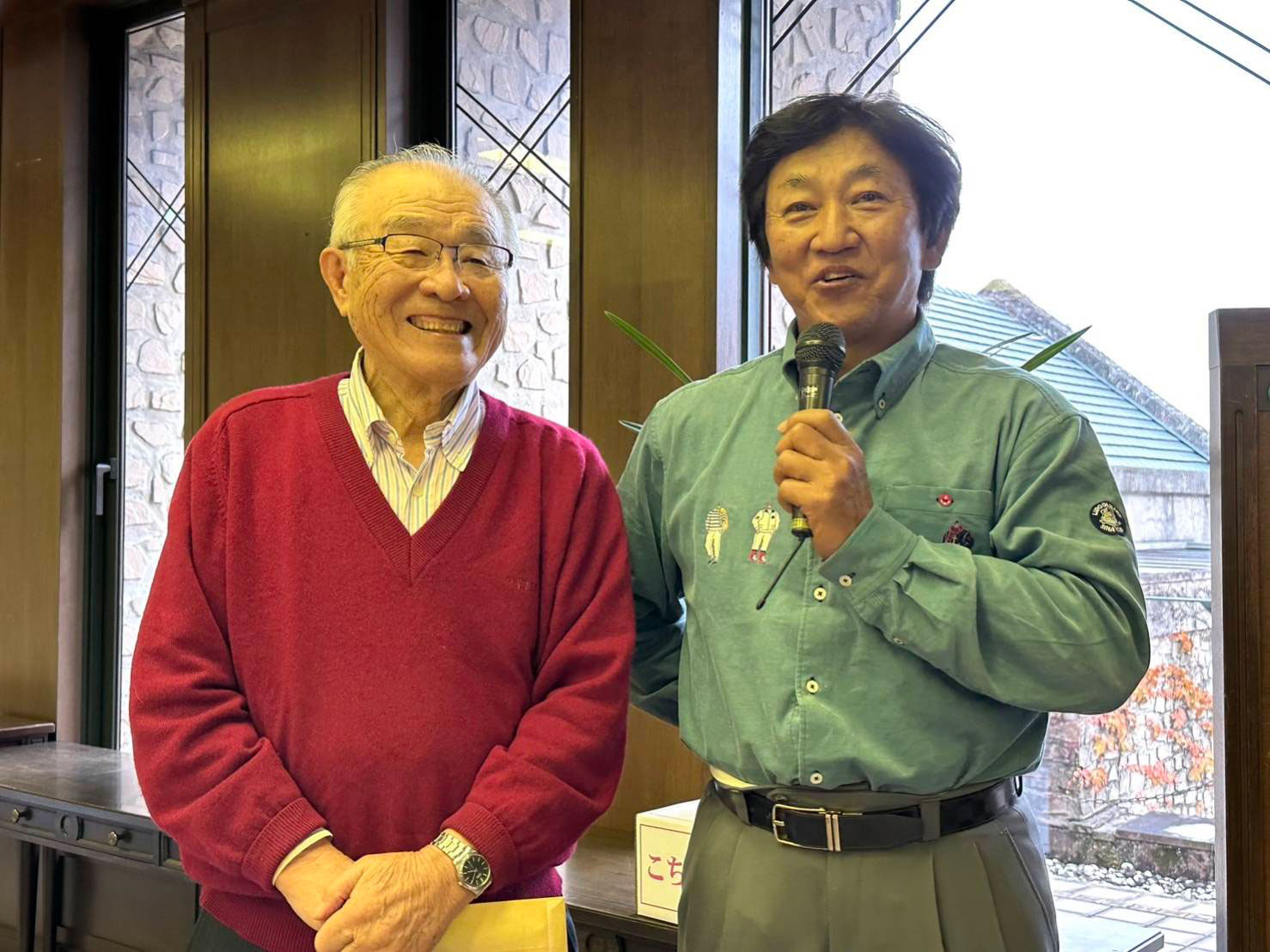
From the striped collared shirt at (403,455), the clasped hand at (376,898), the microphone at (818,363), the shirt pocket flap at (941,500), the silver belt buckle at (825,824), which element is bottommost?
the clasped hand at (376,898)

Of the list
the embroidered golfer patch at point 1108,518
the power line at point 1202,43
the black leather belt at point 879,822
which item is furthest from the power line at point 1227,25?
the black leather belt at point 879,822

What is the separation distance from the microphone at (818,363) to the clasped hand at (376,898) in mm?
575

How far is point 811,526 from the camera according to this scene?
4.67 feet

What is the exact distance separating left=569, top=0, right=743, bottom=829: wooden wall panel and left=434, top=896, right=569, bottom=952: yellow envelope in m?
1.36

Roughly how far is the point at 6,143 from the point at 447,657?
3799mm

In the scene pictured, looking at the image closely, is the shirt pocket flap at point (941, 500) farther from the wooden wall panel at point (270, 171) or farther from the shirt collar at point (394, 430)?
the wooden wall panel at point (270, 171)

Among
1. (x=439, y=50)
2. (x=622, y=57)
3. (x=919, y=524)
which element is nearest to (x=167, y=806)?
(x=919, y=524)

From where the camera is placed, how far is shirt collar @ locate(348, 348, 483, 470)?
172 cm

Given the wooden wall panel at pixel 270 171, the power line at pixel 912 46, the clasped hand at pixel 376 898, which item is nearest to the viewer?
the clasped hand at pixel 376 898

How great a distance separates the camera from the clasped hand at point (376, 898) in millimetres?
1508

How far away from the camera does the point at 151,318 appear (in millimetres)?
4449

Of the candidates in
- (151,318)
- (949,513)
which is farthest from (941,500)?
(151,318)

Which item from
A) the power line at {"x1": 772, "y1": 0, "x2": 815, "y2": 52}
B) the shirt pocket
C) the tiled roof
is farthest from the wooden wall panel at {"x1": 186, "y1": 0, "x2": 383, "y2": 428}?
the shirt pocket

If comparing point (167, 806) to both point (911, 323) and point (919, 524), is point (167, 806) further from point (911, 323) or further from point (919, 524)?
point (911, 323)
